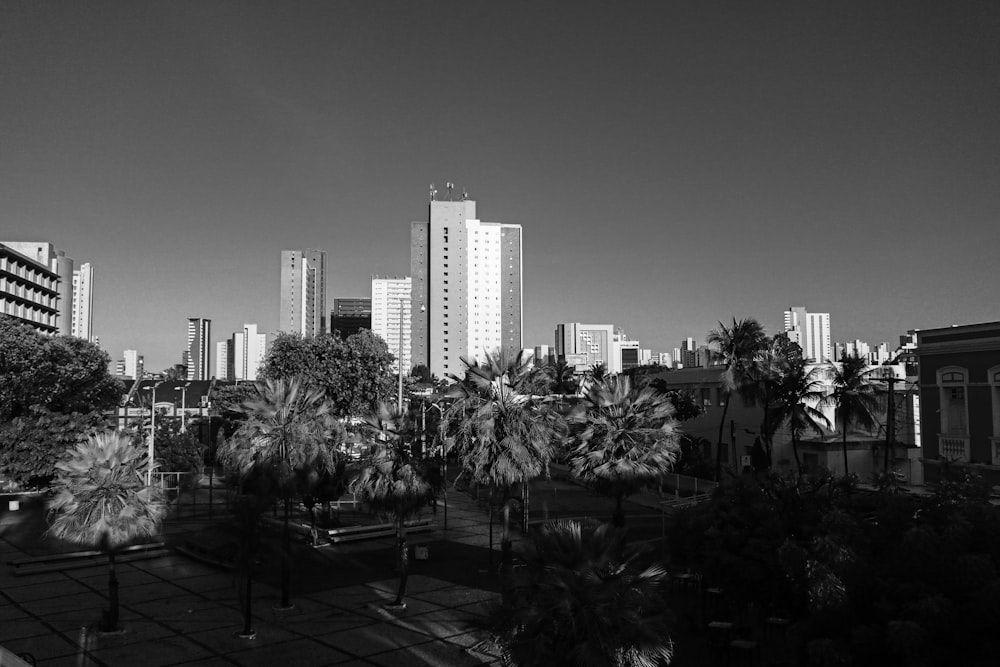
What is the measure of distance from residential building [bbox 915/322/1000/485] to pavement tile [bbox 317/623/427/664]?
19468 mm

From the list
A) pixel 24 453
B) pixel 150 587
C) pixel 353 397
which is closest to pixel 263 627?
pixel 150 587

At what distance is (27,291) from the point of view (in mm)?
110438

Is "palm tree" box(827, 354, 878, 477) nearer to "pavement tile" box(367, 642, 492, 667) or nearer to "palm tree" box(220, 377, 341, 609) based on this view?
"pavement tile" box(367, 642, 492, 667)

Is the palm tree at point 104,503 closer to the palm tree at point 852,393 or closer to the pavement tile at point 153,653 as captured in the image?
the pavement tile at point 153,653

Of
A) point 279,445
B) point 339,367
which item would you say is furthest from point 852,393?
point 339,367

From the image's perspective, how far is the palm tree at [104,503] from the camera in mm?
18203

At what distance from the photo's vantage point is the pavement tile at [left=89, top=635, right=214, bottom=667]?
16.3 m

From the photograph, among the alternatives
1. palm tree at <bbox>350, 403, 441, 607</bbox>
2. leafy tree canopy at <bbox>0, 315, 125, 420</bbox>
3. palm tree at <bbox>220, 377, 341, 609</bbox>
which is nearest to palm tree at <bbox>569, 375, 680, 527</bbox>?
palm tree at <bbox>350, 403, 441, 607</bbox>

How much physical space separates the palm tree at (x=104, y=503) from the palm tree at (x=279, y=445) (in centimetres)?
254

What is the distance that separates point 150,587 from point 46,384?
72.4ft

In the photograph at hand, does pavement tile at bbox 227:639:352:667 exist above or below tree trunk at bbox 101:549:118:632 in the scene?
below

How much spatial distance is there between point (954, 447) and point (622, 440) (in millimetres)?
12900

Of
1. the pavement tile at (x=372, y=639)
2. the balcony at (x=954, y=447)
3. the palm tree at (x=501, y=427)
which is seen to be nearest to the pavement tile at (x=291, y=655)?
the pavement tile at (x=372, y=639)

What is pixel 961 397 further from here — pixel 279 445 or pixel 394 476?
pixel 279 445
